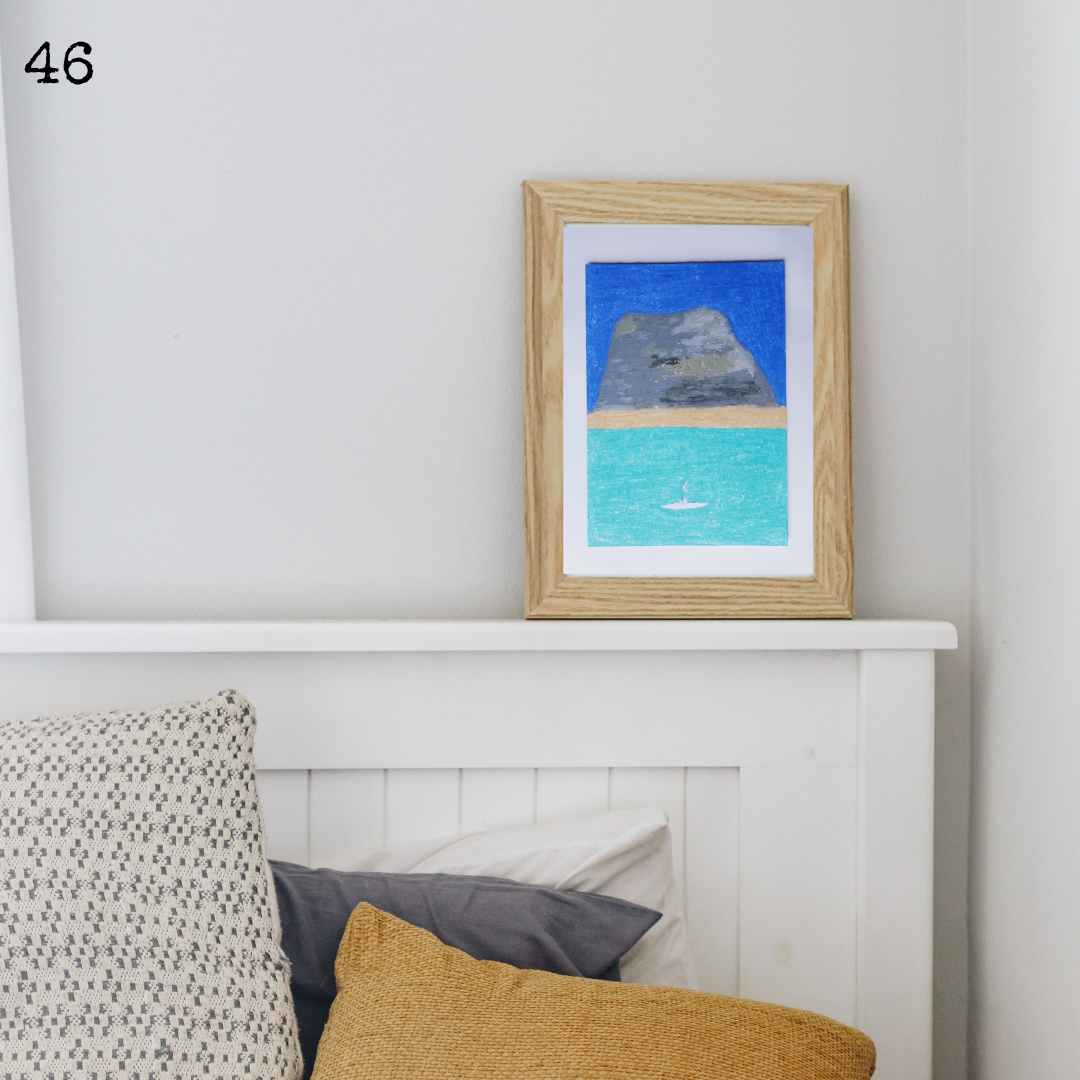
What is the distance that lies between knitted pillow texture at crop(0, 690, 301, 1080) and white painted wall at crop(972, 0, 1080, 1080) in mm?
770

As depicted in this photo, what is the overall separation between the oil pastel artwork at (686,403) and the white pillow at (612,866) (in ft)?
1.08

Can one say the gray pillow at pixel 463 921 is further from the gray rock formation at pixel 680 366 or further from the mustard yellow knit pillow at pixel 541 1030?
the gray rock formation at pixel 680 366

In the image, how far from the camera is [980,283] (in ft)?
3.34

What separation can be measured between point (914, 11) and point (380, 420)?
2.76ft

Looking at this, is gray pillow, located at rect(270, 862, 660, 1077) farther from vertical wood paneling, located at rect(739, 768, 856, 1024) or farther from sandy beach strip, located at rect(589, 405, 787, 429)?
sandy beach strip, located at rect(589, 405, 787, 429)

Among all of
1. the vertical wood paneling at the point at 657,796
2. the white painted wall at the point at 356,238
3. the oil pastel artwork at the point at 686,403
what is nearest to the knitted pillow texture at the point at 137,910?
the white painted wall at the point at 356,238

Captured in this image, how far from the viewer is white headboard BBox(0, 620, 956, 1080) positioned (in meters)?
Result: 0.95

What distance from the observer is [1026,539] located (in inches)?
36.2

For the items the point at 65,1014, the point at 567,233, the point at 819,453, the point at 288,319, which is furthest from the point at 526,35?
the point at 65,1014

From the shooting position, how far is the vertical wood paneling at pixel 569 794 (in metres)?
0.98

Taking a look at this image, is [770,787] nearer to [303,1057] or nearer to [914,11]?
[303,1057]

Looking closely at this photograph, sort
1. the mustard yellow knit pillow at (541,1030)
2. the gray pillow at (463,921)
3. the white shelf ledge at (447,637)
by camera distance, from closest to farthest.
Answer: the mustard yellow knit pillow at (541,1030)
the gray pillow at (463,921)
the white shelf ledge at (447,637)

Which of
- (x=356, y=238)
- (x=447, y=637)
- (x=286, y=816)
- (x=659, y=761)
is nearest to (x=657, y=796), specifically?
(x=659, y=761)

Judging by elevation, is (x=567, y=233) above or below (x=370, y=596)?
above
